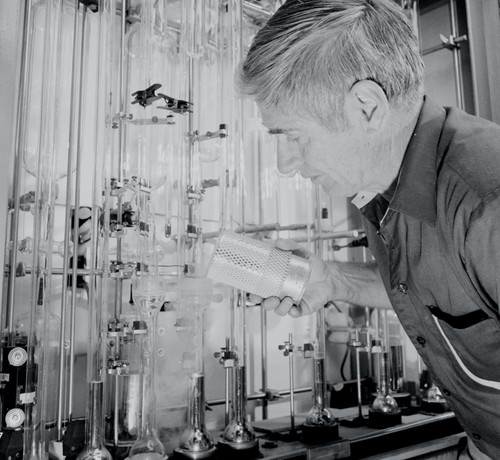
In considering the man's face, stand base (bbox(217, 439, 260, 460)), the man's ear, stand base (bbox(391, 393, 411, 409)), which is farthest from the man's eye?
stand base (bbox(391, 393, 411, 409))

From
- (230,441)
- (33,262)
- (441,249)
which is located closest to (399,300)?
(441,249)

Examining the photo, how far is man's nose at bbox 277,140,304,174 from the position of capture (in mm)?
1079

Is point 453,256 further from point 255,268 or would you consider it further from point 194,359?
point 194,359

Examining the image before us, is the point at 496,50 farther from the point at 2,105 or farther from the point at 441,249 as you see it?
the point at 2,105

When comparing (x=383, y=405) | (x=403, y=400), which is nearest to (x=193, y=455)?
(x=383, y=405)

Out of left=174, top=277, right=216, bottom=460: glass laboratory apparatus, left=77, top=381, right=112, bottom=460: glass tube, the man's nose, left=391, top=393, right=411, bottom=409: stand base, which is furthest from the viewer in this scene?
left=391, top=393, right=411, bottom=409: stand base

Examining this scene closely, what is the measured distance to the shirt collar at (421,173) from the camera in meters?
0.97

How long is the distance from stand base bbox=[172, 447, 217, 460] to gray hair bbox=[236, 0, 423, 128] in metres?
0.85

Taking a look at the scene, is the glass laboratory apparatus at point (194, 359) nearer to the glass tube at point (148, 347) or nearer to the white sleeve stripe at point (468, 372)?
the glass tube at point (148, 347)

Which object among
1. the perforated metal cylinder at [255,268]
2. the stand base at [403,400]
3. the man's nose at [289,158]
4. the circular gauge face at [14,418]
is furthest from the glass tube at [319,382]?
the circular gauge face at [14,418]

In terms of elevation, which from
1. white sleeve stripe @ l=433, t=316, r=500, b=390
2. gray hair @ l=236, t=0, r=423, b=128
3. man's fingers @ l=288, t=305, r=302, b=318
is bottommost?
white sleeve stripe @ l=433, t=316, r=500, b=390

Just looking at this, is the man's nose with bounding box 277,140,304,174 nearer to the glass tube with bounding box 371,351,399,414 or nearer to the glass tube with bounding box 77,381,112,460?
the glass tube with bounding box 77,381,112,460

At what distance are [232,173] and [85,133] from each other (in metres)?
0.53

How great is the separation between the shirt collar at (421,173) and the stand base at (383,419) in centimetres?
94
